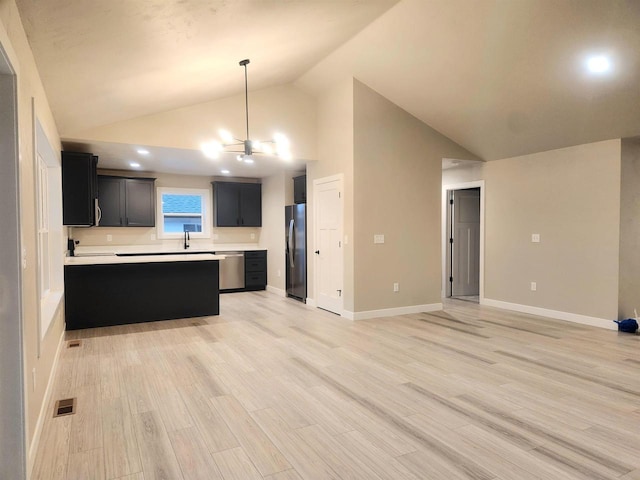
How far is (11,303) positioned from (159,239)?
633cm

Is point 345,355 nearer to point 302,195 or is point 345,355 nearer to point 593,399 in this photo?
point 593,399

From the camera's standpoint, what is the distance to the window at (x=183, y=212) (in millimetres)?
8188

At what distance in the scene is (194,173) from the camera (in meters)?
8.18

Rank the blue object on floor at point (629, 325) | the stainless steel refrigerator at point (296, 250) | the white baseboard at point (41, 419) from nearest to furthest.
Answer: the white baseboard at point (41, 419)
the blue object on floor at point (629, 325)
the stainless steel refrigerator at point (296, 250)

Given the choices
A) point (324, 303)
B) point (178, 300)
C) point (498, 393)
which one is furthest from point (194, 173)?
point (498, 393)

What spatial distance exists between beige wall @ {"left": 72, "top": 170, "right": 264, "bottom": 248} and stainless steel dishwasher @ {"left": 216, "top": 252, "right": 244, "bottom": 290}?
2.09ft

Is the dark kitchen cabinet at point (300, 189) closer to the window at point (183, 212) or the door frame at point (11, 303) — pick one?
the window at point (183, 212)

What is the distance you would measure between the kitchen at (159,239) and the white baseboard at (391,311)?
1998 mm

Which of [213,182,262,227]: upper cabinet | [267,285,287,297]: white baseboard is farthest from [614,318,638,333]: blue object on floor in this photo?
[213,182,262,227]: upper cabinet

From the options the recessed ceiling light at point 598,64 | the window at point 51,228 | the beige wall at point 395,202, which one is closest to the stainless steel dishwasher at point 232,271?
the beige wall at point 395,202

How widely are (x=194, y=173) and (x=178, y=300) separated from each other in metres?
3.27

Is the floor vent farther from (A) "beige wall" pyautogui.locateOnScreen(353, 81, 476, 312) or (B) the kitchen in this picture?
(A) "beige wall" pyautogui.locateOnScreen(353, 81, 476, 312)

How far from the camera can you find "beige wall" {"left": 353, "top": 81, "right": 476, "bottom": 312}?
5.73 meters

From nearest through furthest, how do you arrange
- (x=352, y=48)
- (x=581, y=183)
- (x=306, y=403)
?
(x=306, y=403), (x=352, y=48), (x=581, y=183)
